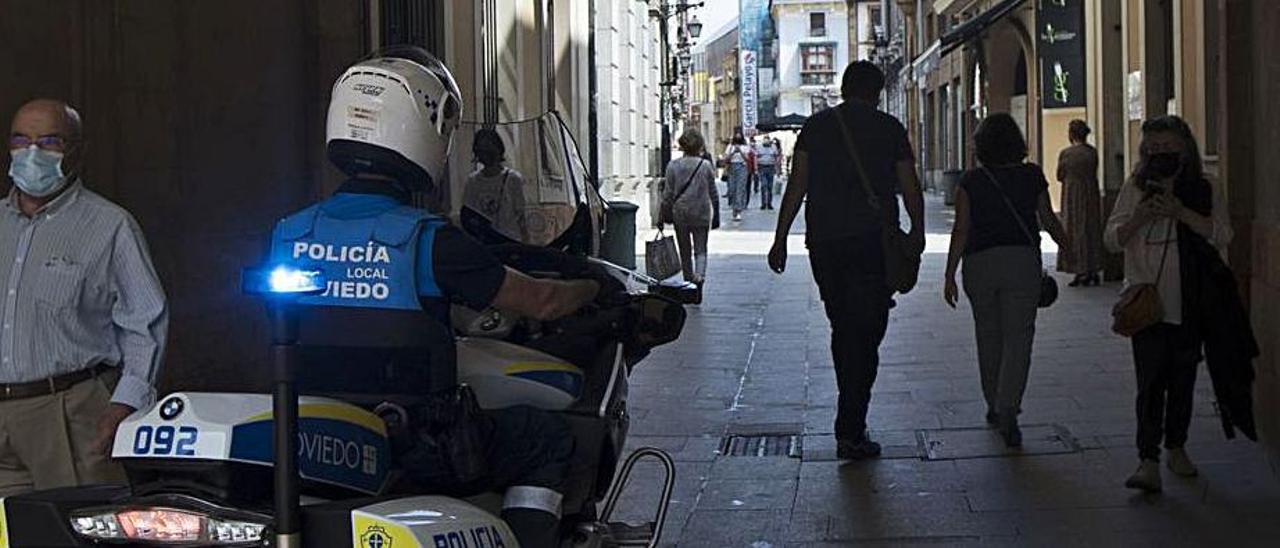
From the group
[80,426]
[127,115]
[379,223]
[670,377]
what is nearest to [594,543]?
[379,223]

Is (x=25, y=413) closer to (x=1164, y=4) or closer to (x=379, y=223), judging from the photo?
(x=379, y=223)

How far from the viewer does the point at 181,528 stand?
3604mm

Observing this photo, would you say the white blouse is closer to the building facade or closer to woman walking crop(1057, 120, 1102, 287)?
woman walking crop(1057, 120, 1102, 287)

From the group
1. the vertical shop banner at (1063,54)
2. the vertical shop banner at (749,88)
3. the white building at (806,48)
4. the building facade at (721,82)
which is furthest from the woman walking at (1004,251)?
the building facade at (721,82)

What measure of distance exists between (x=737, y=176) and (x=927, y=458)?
2755 cm

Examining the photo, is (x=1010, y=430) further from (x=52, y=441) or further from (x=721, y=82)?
(x=721, y=82)

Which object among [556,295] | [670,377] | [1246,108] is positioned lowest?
[670,377]

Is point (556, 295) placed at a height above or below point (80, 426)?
above

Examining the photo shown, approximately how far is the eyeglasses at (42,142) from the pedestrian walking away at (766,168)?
35950 millimetres

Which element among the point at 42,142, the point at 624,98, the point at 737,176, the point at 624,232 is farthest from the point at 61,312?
the point at 737,176

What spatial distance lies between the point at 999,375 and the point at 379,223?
5.31 meters

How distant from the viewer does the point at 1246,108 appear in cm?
926

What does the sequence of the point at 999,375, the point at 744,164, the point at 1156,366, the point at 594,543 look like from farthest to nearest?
the point at 744,164 < the point at 999,375 < the point at 1156,366 < the point at 594,543

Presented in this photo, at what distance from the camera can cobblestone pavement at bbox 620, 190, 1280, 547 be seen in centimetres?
722
